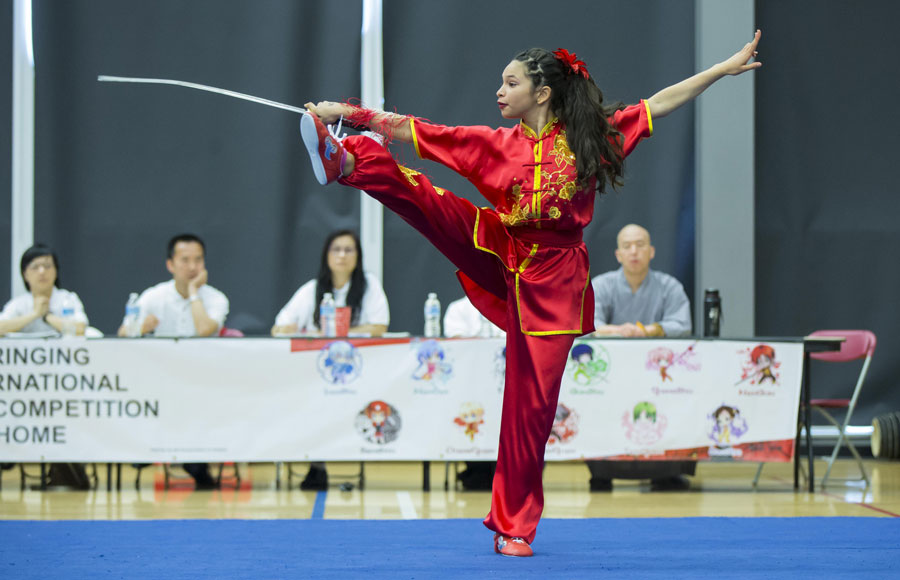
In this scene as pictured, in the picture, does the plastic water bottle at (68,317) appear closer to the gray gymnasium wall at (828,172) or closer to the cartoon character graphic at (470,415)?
the cartoon character graphic at (470,415)

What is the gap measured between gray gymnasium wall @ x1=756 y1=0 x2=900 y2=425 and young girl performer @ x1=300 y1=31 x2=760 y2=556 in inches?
Result: 152

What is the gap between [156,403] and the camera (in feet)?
14.5

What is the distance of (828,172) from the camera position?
6.45m

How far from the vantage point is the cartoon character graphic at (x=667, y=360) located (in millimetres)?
4535

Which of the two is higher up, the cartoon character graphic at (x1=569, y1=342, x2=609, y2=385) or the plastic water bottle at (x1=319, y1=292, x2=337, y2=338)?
the plastic water bottle at (x1=319, y1=292, x2=337, y2=338)

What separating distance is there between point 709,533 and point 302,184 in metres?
3.84

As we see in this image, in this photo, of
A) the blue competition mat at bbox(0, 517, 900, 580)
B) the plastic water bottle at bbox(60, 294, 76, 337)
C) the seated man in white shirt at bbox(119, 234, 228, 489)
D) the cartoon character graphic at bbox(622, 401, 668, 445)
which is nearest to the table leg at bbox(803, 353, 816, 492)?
the cartoon character graphic at bbox(622, 401, 668, 445)

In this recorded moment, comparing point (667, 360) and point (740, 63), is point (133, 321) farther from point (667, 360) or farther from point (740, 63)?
point (740, 63)

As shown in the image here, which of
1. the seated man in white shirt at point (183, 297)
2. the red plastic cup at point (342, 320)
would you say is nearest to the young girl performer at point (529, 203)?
the red plastic cup at point (342, 320)

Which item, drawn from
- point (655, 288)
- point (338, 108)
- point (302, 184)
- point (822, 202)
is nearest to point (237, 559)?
point (338, 108)

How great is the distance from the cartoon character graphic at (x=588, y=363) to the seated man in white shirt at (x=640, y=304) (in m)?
0.40

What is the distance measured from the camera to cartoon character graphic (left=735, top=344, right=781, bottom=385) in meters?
4.59

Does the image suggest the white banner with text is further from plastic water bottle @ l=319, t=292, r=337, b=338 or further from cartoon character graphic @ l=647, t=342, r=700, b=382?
plastic water bottle @ l=319, t=292, r=337, b=338

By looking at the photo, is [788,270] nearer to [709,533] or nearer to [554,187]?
[709,533]
